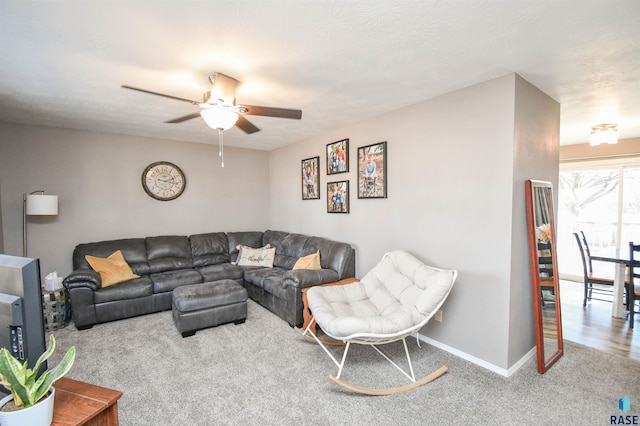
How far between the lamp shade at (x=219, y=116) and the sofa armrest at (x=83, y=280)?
2639 mm

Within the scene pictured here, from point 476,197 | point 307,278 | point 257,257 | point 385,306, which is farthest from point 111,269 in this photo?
point 476,197

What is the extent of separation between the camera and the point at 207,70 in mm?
2340

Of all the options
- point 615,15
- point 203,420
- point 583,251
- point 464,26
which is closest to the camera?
point 615,15

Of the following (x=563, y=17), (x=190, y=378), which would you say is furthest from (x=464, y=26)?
(x=190, y=378)

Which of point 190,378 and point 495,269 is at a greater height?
point 495,269

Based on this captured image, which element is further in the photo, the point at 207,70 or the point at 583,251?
the point at 583,251

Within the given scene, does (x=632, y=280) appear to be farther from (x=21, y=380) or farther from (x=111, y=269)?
(x=111, y=269)

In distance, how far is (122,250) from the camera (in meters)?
4.26

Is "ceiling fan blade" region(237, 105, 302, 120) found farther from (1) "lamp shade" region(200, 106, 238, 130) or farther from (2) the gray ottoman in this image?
(2) the gray ottoman

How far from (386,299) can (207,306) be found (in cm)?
196

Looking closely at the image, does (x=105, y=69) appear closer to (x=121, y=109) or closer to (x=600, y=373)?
(x=121, y=109)

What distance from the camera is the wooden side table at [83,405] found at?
3.51 ft

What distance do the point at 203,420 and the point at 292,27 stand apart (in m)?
2.57

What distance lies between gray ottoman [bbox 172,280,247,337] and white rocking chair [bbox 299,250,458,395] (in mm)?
880
